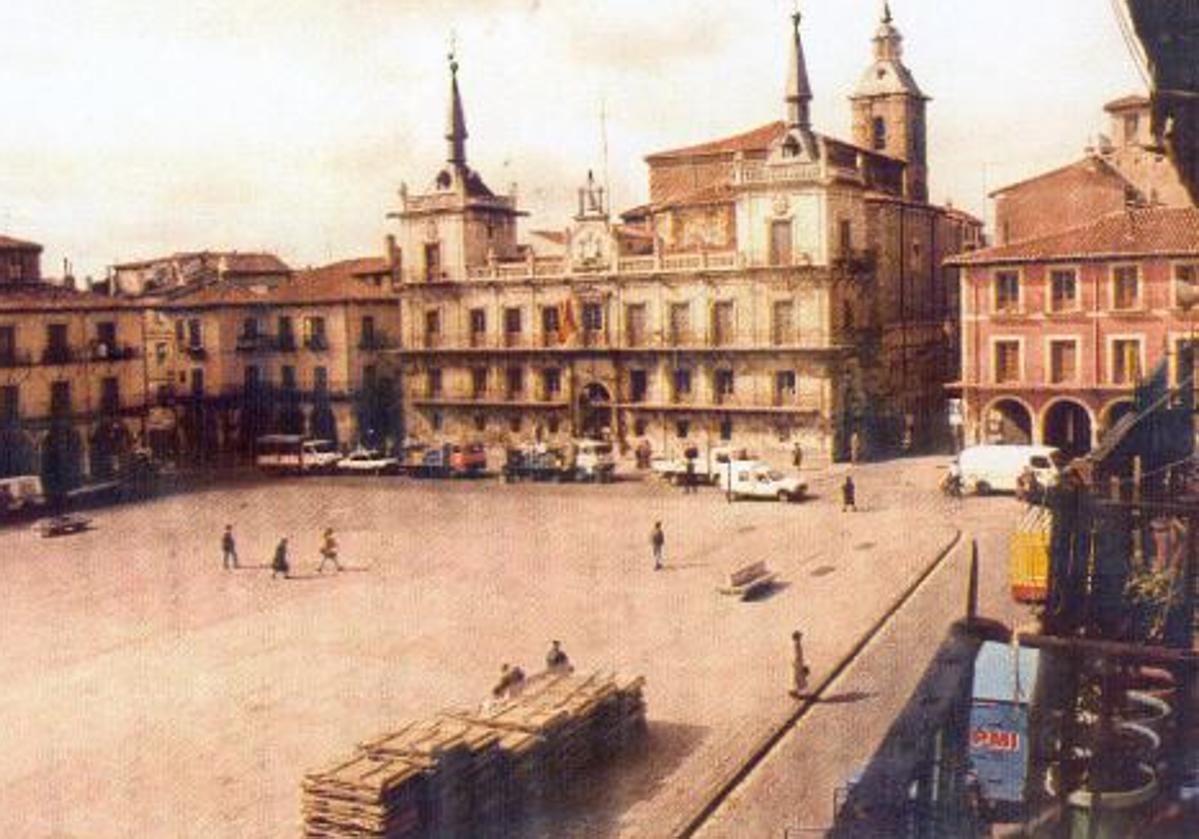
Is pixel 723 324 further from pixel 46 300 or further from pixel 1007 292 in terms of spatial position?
pixel 46 300

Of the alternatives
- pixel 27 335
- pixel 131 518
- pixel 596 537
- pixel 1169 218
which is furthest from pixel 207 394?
pixel 1169 218

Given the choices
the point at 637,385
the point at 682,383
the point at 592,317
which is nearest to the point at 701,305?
the point at 682,383

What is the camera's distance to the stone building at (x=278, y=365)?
61969mm

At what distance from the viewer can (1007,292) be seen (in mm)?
46594

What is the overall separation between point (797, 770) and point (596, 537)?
18.8 metres

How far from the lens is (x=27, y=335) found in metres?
51.5

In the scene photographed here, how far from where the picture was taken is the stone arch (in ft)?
155

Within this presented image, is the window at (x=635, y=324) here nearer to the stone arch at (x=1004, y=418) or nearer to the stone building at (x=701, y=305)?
the stone building at (x=701, y=305)

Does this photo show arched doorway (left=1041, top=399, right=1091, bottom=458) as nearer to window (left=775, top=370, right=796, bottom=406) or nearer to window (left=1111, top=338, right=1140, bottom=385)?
window (left=1111, top=338, right=1140, bottom=385)

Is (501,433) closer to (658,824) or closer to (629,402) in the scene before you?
(629,402)

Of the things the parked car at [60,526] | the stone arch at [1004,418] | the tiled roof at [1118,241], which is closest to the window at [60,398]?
the parked car at [60,526]

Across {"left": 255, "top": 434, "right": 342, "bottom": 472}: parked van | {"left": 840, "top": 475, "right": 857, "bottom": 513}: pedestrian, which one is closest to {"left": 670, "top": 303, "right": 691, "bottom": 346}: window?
{"left": 840, "top": 475, "right": 857, "bottom": 513}: pedestrian

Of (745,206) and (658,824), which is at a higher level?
(745,206)

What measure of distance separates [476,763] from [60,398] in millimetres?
41567
